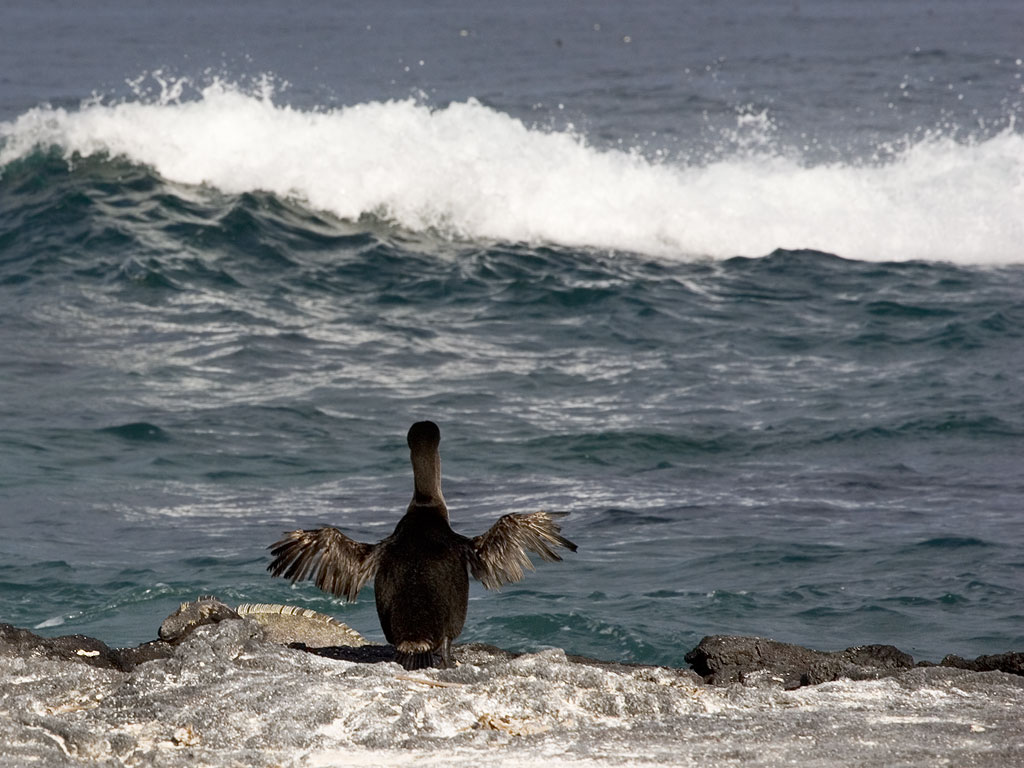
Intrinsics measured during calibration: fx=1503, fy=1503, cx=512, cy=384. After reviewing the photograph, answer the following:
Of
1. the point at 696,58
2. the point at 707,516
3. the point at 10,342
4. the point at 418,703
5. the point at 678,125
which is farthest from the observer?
the point at 696,58

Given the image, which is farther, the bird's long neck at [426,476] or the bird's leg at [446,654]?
the bird's long neck at [426,476]

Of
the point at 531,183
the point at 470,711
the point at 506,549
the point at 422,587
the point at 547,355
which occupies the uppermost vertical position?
the point at 531,183

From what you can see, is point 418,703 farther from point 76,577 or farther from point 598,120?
point 598,120

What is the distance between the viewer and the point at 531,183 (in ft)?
72.3

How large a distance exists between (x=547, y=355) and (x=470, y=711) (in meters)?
10.4

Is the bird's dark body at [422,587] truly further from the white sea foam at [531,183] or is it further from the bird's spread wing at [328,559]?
the white sea foam at [531,183]

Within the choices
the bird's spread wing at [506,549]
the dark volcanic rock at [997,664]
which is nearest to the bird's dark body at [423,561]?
the bird's spread wing at [506,549]

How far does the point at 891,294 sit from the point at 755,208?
15.3 ft

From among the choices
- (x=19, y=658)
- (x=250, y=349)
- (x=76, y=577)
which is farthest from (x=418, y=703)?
(x=250, y=349)

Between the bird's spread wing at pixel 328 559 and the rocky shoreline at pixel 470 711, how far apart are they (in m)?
0.29

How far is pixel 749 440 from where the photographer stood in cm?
1231

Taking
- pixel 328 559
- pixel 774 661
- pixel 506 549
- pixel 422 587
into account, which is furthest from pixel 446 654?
pixel 774 661

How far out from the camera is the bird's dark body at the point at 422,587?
5762mm

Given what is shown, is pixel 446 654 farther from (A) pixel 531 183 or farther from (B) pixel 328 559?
(A) pixel 531 183
